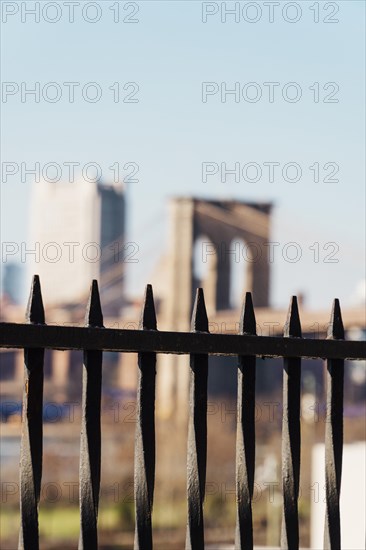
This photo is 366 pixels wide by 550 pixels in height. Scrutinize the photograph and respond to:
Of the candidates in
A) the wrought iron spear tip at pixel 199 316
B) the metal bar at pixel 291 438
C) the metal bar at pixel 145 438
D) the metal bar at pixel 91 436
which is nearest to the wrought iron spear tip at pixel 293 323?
the metal bar at pixel 291 438

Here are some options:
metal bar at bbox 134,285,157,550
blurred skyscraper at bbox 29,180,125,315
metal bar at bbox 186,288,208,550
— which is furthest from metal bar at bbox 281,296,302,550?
blurred skyscraper at bbox 29,180,125,315

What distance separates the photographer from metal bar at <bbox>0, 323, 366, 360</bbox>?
1639mm

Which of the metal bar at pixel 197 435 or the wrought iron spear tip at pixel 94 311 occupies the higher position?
the wrought iron spear tip at pixel 94 311

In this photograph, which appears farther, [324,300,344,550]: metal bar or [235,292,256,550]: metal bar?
[324,300,344,550]: metal bar

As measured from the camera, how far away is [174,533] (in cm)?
2517

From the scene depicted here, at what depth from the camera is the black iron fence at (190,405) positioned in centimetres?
166

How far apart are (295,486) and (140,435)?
1.14ft

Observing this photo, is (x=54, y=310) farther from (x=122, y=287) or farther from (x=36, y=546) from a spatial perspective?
(x=36, y=546)

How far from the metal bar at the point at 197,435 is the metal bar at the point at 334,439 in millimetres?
288

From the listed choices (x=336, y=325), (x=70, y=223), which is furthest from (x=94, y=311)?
(x=70, y=223)

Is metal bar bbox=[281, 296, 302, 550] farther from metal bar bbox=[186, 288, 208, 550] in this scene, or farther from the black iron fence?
metal bar bbox=[186, 288, 208, 550]

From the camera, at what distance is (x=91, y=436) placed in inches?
67.2

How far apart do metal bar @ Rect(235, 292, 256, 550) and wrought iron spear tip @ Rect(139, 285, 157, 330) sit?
7.3 inches

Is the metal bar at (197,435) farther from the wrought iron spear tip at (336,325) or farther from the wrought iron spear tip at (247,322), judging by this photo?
the wrought iron spear tip at (336,325)
